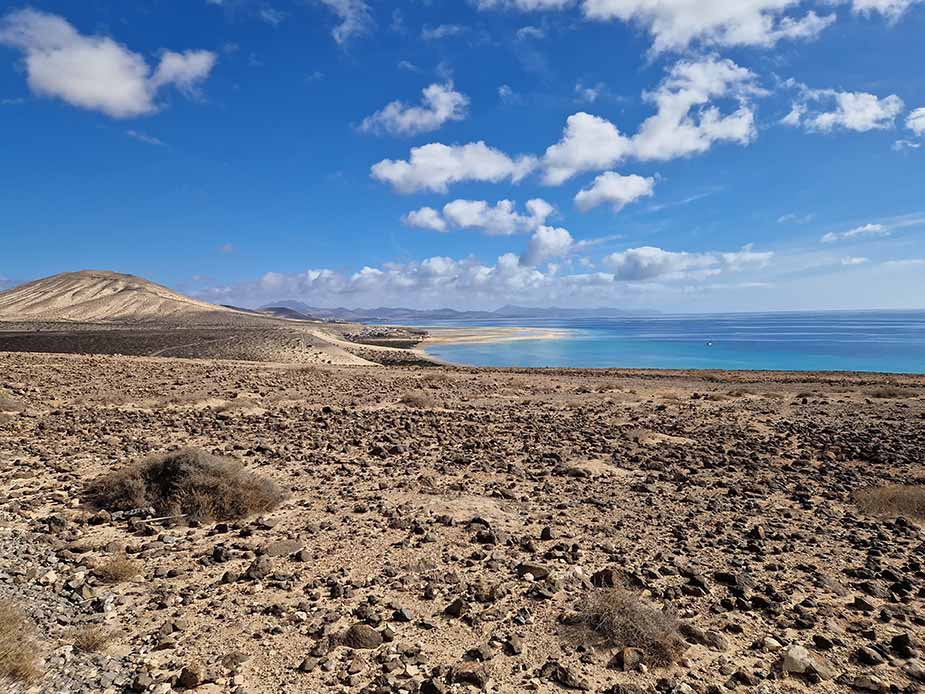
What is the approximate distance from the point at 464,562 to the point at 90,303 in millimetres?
159915

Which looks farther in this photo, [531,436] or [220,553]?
[531,436]

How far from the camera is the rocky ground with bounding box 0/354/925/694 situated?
4.62 m

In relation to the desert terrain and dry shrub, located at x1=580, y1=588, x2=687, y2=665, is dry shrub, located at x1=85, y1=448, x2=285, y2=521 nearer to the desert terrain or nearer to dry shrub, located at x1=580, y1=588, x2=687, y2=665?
the desert terrain

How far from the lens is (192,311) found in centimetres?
13088

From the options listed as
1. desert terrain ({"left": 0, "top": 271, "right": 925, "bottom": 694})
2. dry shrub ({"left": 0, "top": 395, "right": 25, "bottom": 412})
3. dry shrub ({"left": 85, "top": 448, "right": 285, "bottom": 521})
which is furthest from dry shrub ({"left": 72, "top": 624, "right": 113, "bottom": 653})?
dry shrub ({"left": 0, "top": 395, "right": 25, "bottom": 412})

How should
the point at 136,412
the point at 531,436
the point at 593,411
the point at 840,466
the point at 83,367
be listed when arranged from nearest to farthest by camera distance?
the point at 840,466, the point at 531,436, the point at 136,412, the point at 593,411, the point at 83,367

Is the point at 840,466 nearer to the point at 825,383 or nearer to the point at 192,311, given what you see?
the point at 825,383

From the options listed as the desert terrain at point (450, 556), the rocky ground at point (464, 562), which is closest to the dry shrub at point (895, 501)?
the desert terrain at point (450, 556)

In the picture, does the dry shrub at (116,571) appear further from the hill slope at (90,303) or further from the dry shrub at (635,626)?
the hill slope at (90,303)

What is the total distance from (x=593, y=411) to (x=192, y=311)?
133680mm

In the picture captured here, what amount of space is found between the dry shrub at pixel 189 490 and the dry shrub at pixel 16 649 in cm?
335

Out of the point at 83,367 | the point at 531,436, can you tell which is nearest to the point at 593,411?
the point at 531,436

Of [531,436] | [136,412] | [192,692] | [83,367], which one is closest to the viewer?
[192,692]

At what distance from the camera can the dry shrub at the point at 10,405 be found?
51.2 ft
